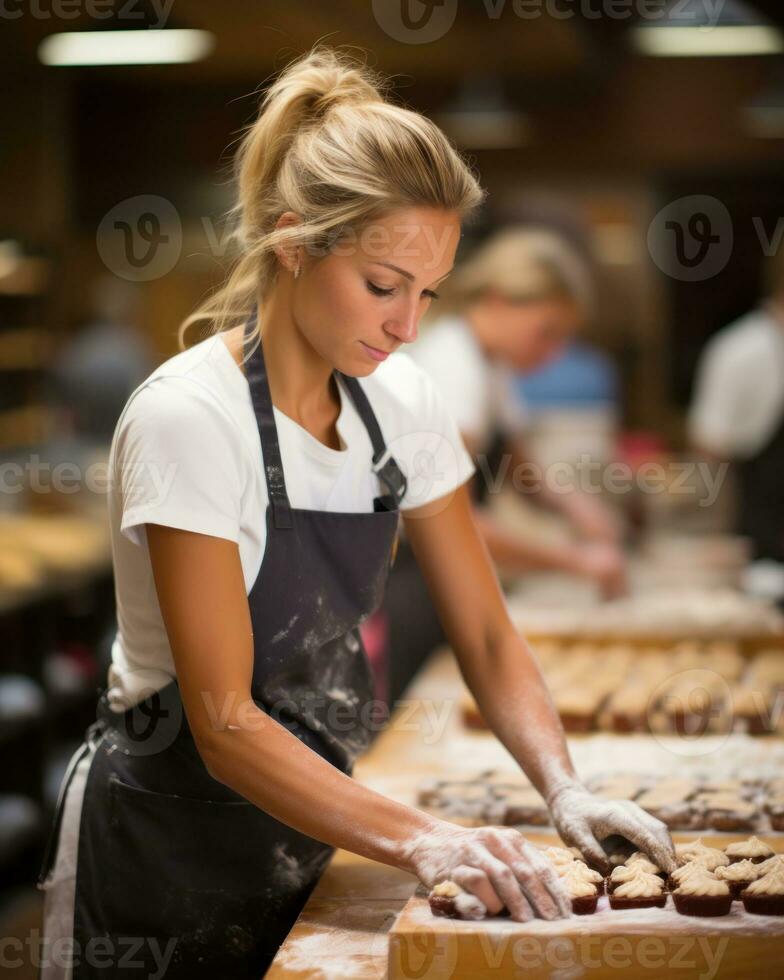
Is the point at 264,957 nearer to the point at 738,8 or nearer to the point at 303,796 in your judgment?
the point at 303,796

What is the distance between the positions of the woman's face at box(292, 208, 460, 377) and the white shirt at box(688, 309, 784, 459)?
333cm

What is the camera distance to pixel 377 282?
1.58 meters

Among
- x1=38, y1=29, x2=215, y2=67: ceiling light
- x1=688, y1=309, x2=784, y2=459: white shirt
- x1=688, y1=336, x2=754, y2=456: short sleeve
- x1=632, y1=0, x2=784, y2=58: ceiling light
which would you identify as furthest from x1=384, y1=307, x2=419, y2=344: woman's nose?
x1=38, y1=29, x2=215, y2=67: ceiling light

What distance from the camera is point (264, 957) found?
172cm

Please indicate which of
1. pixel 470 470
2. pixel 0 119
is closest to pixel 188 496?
pixel 470 470

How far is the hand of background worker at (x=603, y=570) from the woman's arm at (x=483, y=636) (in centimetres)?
186

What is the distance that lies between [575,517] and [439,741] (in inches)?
76.4

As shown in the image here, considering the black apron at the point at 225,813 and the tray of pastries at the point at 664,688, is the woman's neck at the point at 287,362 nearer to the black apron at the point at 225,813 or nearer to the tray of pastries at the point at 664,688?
the black apron at the point at 225,813

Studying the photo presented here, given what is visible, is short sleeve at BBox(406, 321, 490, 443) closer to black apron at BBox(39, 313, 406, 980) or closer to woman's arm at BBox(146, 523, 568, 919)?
black apron at BBox(39, 313, 406, 980)

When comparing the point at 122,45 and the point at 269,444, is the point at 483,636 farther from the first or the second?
the point at 122,45

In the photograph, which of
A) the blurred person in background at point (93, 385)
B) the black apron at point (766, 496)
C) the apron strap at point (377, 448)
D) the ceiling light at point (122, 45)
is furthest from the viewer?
the blurred person in background at point (93, 385)

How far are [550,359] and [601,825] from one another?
7.68 ft

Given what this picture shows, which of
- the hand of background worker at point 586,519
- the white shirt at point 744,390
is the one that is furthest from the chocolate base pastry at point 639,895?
the white shirt at point 744,390

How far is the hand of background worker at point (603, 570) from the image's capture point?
3.78 m
